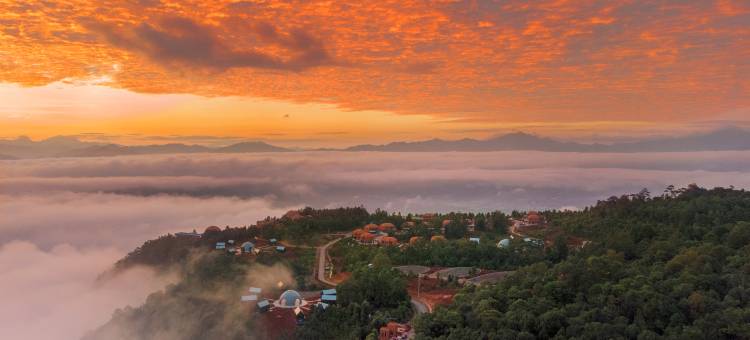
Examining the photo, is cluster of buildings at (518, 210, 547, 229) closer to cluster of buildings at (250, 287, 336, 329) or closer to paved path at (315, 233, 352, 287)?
paved path at (315, 233, 352, 287)

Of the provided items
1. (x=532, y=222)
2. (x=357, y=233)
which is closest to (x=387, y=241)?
(x=357, y=233)

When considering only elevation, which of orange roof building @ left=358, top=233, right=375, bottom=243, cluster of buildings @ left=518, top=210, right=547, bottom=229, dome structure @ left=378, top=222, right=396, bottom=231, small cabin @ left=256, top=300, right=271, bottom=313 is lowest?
small cabin @ left=256, top=300, right=271, bottom=313

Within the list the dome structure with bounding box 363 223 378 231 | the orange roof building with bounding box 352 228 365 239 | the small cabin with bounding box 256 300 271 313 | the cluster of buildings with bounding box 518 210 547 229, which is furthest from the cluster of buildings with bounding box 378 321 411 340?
the cluster of buildings with bounding box 518 210 547 229

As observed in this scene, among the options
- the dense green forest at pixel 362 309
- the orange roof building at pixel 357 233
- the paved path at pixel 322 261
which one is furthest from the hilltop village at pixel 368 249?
the dense green forest at pixel 362 309

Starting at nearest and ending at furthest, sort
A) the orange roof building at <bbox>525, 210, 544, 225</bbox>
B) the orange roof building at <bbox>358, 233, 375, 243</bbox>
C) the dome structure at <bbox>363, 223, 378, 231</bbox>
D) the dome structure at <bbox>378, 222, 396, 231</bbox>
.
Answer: the orange roof building at <bbox>358, 233, 375, 243</bbox> < the dome structure at <bbox>363, 223, 378, 231</bbox> < the dome structure at <bbox>378, 222, 396, 231</bbox> < the orange roof building at <bbox>525, 210, 544, 225</bbox>

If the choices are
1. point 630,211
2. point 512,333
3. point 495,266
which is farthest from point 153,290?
point 630,211

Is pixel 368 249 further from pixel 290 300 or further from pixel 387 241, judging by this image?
pixel 290 300

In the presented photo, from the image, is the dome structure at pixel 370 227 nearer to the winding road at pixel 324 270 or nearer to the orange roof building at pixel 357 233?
the orange roof building at pixel 357 233
